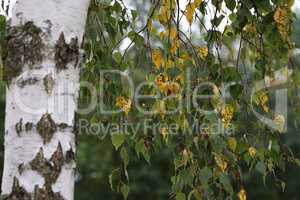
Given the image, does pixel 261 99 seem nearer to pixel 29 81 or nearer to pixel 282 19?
pixel 282 19

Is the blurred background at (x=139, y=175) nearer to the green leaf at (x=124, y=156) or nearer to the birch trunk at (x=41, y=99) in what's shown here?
the green leaf at (x=124, y=156)

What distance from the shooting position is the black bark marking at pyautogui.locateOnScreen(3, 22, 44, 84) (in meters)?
1.32

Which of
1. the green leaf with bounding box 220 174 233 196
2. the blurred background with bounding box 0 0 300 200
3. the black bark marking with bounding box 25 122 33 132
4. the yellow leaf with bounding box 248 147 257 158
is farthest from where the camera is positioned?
the blurred background with bounding box 0 0 300 200

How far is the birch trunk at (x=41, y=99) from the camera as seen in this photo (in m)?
1.30

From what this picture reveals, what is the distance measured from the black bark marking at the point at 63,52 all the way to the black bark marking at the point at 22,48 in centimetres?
3

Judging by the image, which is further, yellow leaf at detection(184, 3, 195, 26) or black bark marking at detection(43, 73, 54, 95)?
yellow leaf at detection(184, 3, 195, 26)

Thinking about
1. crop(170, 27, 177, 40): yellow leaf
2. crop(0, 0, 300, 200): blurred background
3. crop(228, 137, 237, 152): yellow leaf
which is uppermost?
crop(170, 27, 177, 40): yellow leaf

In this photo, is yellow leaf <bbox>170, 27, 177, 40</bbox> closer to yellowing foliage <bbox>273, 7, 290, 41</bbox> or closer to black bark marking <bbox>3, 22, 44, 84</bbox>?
yellowing foliage <bbox>273, 7, 290, 41</bbox>

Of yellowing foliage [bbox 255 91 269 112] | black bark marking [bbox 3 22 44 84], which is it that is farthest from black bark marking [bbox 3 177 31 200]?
yellowing foliage [bbox 255 91 269 112]

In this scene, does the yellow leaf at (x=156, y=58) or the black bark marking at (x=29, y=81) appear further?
the yellow leaf at (x=156, y=58)

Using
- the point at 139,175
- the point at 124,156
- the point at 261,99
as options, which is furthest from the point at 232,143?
the point at 139,175

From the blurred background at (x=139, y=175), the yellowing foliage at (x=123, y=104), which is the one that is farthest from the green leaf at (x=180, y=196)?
the blurred background at (x=139, y=175)

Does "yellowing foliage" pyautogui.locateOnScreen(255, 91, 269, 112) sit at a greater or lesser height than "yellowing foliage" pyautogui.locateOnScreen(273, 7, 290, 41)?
lesser

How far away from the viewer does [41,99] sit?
50.9 inches
